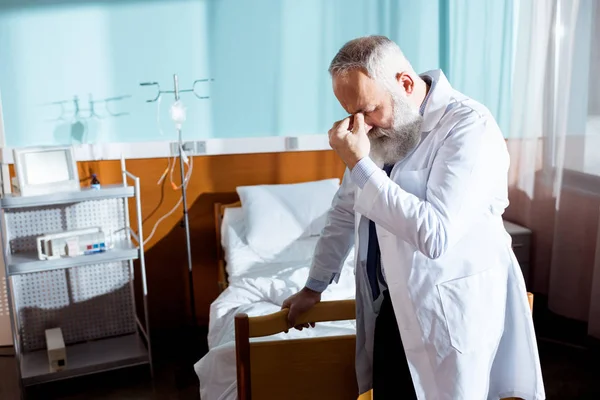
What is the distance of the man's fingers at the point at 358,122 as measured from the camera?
1276mm

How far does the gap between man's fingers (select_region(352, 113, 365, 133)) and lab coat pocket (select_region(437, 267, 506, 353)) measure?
38 centimetres

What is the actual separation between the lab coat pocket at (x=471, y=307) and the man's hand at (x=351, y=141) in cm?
33

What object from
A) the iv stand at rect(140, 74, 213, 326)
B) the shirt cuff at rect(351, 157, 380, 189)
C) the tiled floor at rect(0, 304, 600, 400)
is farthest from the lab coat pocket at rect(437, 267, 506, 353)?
the iv stand at rect(140, 74, 213, 326)

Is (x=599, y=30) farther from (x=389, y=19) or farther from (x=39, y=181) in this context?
(x=39, y=181)

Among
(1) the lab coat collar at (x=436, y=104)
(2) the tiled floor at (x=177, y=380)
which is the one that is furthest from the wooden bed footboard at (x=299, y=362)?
(2) the tiled floor at (x=177, y=380)

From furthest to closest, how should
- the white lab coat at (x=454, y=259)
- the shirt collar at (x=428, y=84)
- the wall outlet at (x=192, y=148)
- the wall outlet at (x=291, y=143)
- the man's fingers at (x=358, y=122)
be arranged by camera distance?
the wall outlet at (x=291, y=143)
the wall outlet at (x=192, y=148)
the shirt collar at (x=428, y=84)
the man's fingers at (x=358, y=122)
the white lab coat at (x=454, y=259)

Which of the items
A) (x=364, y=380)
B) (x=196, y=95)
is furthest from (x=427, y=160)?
(x=196, y=95)

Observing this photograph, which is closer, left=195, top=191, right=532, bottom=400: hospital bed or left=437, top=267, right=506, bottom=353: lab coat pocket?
left=437, top=267, right=506, bottom=353: lab coat pocket

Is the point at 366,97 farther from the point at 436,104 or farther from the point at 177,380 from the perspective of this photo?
the point at 177,380

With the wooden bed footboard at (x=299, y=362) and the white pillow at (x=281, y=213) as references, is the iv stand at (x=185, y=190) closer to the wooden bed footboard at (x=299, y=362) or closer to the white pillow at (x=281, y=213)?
the white pillow at (x=281, y=213)

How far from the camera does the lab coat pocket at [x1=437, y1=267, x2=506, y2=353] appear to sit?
127 cm

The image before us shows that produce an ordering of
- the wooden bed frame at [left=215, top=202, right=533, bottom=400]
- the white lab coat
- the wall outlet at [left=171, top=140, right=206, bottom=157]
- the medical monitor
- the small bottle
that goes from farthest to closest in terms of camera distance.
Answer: the wall outlet at [left=171, top=140, right=206, bottom=157] < the small bottle < the medical monitor < the wooden bed frame at [left=215, top=202, right=533, bottom=400] < the white lab coat

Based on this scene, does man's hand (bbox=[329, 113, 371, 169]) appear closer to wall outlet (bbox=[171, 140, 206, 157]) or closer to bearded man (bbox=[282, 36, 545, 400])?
bearded man (bbox=[282, 36, 545, 400])

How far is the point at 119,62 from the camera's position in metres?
3.10
